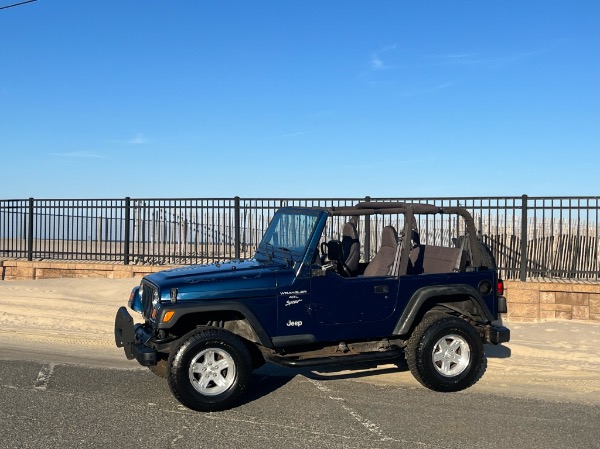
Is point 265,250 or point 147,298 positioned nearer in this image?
point 147,298

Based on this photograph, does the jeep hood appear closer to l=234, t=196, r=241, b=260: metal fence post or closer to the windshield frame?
the windshield frame

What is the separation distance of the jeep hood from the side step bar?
69 cm

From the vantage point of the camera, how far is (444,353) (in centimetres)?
711

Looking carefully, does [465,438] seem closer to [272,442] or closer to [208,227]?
[272,442]

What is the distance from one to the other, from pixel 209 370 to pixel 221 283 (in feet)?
2.74

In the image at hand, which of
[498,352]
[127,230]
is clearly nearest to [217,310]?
[498,352]

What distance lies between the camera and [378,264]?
775 centimetres

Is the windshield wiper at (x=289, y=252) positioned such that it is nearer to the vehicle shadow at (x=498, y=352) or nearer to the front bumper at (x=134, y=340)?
the front bumper at (x=134, y=340)

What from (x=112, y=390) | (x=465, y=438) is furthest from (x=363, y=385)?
(x=112, y=390)

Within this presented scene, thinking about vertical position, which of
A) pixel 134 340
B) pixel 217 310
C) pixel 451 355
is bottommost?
pixel 451 355

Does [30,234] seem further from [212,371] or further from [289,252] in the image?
[212,371]

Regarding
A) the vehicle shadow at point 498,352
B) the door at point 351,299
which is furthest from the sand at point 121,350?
the door at point 351,299

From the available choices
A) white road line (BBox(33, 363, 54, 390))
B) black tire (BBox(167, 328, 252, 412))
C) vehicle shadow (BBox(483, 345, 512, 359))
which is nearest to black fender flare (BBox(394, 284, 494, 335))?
black tire (BBox(167, 328, 252, 412))

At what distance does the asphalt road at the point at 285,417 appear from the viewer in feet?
17.6
